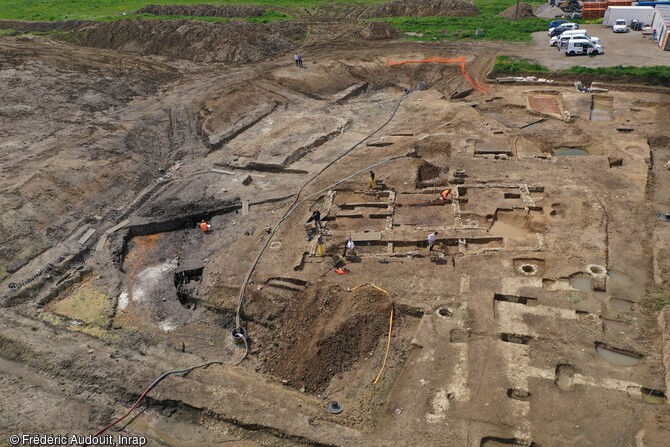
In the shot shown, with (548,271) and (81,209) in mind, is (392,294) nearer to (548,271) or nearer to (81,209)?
(548,271)

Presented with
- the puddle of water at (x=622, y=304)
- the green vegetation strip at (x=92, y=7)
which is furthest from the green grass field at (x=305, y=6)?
the puddle of water at (x=622, y=304)

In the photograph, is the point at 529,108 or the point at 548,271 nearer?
the point at 548,271

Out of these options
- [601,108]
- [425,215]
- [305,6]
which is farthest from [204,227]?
[305,6]

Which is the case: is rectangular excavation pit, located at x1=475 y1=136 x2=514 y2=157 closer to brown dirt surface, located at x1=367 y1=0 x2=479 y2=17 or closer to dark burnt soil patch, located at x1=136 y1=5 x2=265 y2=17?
brown dirt surface, located at x1=367 y1=0 x2=479 y2=17

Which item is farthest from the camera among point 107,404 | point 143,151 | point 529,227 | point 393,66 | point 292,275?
point 393,66

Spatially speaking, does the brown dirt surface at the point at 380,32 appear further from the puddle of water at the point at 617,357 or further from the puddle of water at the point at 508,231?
the puddle of water at the point at 617,357

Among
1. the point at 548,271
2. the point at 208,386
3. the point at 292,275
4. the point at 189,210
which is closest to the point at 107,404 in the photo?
the point at 208,386

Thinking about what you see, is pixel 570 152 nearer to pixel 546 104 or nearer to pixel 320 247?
pixel 546 104

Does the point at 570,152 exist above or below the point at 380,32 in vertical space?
below
